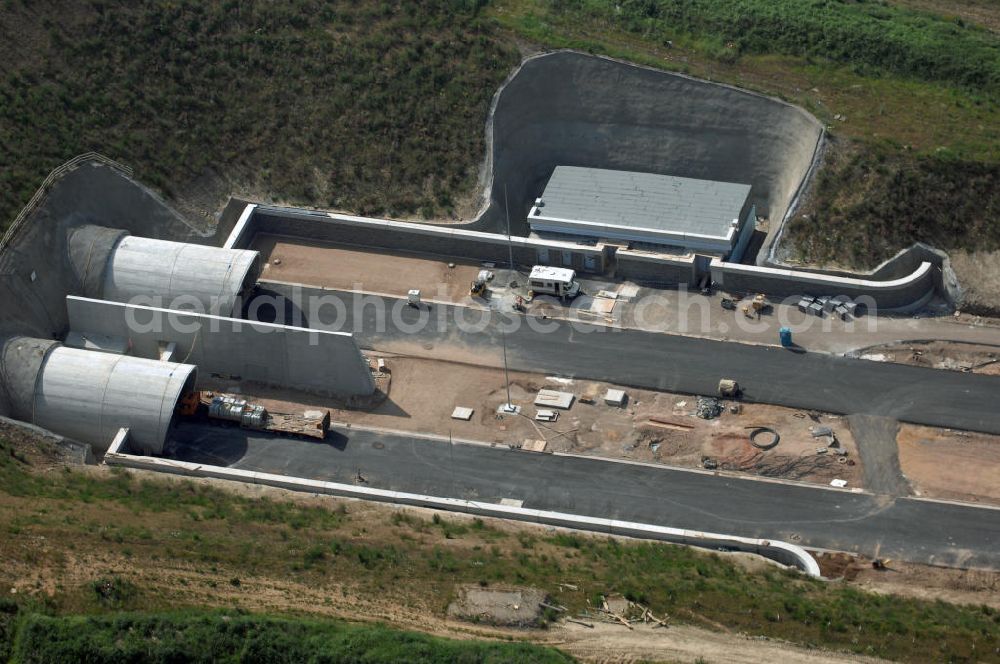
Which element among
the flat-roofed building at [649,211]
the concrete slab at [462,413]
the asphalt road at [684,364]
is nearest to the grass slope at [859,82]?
the flat-roofed building at [649,211]

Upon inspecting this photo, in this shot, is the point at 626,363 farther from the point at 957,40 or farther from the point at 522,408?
the point at 957,40

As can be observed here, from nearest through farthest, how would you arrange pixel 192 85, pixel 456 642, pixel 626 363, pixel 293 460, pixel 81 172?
pixel 456 642 → pixel 293 460 → pixel 626 363 → pixel 81 172 → pixel 192 85

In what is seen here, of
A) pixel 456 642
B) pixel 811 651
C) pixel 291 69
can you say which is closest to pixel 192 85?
pixel 291 69

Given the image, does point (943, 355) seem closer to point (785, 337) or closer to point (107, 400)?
point (785, 337)

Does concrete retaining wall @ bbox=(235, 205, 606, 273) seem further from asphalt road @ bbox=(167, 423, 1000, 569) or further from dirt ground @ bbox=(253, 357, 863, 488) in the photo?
asphalt road @ bbox=(167, 423, 1000, 569)

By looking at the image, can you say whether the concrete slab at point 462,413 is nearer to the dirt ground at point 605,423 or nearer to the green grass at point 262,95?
the dirt ground at point 605,423

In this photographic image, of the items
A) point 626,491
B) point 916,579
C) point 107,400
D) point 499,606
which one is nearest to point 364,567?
point 499,606
